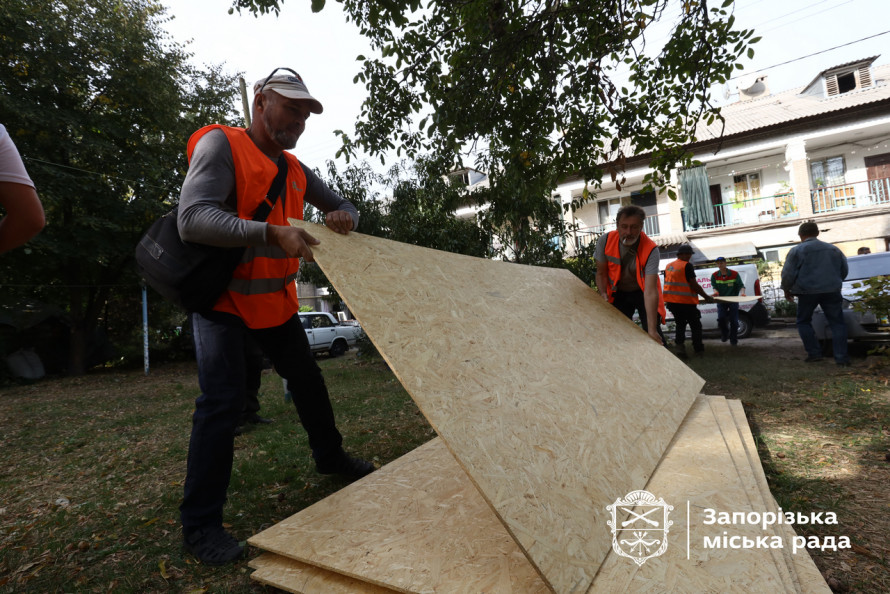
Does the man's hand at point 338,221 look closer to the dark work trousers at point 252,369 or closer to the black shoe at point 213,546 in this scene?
the black shoe at point 213,546

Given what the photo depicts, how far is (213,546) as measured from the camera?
187 centimetres

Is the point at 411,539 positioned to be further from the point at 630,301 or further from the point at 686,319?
the point at 686,319

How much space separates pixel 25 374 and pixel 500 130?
1240 cm

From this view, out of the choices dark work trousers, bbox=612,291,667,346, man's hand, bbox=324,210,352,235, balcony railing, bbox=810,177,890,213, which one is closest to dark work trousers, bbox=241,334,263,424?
man's hand, bbox=324,210,352,235

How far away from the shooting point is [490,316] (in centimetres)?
222

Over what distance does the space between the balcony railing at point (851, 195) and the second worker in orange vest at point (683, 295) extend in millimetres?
16244

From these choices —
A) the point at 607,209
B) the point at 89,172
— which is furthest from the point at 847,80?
the point at 89,172

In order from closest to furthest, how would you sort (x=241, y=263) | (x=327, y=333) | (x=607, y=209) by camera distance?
1. (x=241, y=263)
2. (x=327, y=333)
3. (x=607, y=209)

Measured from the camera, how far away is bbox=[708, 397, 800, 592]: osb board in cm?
141

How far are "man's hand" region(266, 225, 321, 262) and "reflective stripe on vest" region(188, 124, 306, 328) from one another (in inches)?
12.2

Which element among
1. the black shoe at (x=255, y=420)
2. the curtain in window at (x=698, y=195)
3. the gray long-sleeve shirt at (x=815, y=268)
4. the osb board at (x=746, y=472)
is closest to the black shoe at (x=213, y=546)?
the osb board at (x=746, y=472)

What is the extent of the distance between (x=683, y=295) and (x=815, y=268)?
1.73 meters

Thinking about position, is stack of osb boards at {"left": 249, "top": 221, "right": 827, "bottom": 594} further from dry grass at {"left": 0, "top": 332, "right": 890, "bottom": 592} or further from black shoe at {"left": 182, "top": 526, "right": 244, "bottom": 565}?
dry grass at {"left": 0, "top": 332, "right": 890, "bottom": 592}

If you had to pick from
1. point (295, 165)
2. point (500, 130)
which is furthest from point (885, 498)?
point (500, 130)
